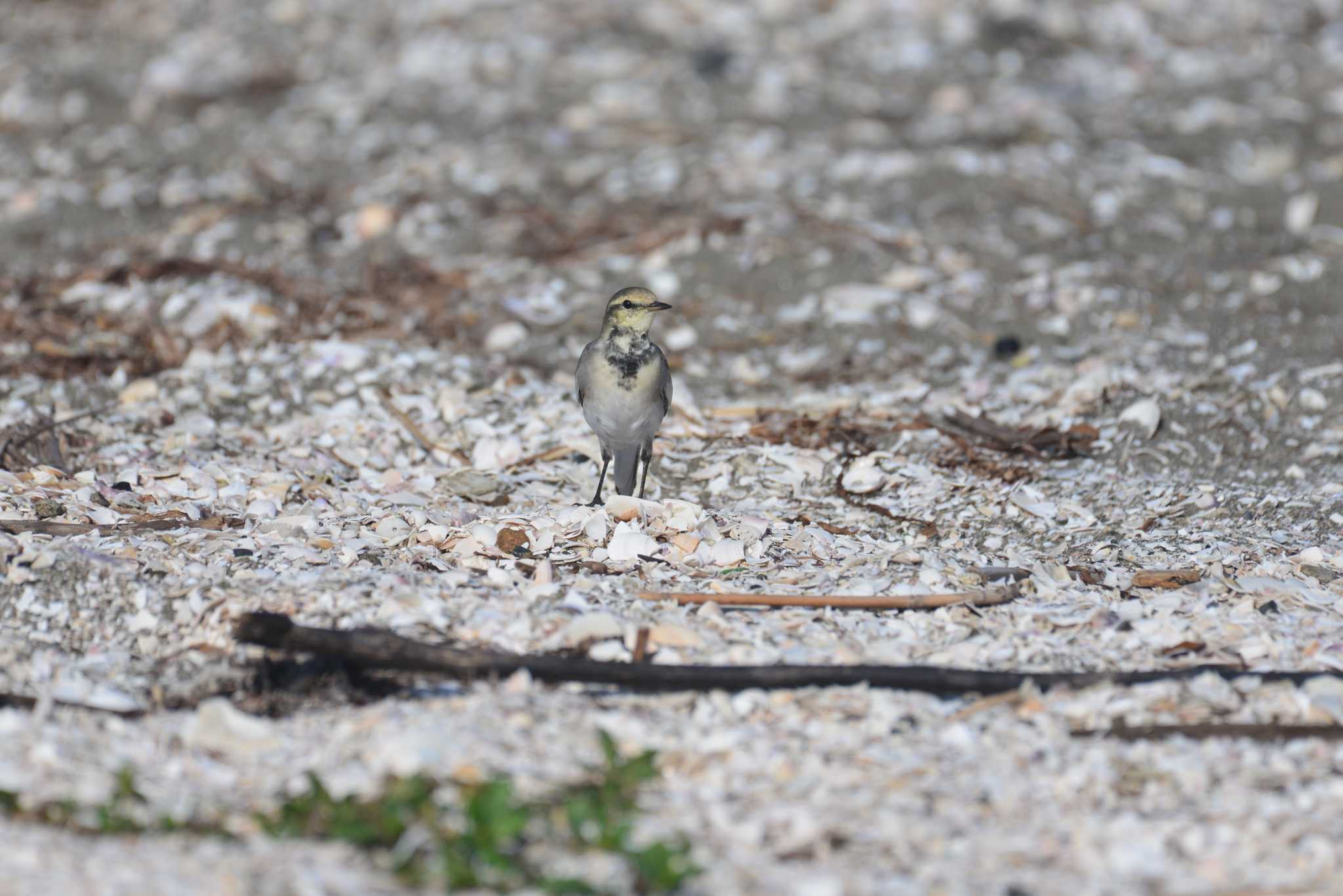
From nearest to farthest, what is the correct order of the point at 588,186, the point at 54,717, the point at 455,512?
the point at 54,717
the point at 455,512
the point at 588,186

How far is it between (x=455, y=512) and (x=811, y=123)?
5488 mm

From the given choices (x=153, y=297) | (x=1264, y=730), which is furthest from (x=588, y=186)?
(x=1264, y=730)

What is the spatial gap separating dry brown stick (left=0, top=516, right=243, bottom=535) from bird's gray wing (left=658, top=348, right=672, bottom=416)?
170cm

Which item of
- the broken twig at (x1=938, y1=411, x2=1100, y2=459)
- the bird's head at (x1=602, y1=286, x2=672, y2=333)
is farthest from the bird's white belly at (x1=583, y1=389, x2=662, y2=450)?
the broken twig at (x1=938, y1=411, x2=1100, y2=459)

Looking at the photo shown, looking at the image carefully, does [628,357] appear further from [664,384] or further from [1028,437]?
[1028,437]

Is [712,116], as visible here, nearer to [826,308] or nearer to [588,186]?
[588,186]

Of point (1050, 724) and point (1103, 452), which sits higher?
point (1103, 452)

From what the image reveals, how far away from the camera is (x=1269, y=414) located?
6.13 meters

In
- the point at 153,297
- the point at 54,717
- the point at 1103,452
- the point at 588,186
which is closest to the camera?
the point at 54,717

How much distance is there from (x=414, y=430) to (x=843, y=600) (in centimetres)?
250

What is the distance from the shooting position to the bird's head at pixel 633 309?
5.44 m

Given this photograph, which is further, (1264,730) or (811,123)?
(811,123)

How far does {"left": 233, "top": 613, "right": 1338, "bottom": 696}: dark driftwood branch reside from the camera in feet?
12.0

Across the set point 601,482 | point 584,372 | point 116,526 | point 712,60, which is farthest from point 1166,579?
point 712,60
